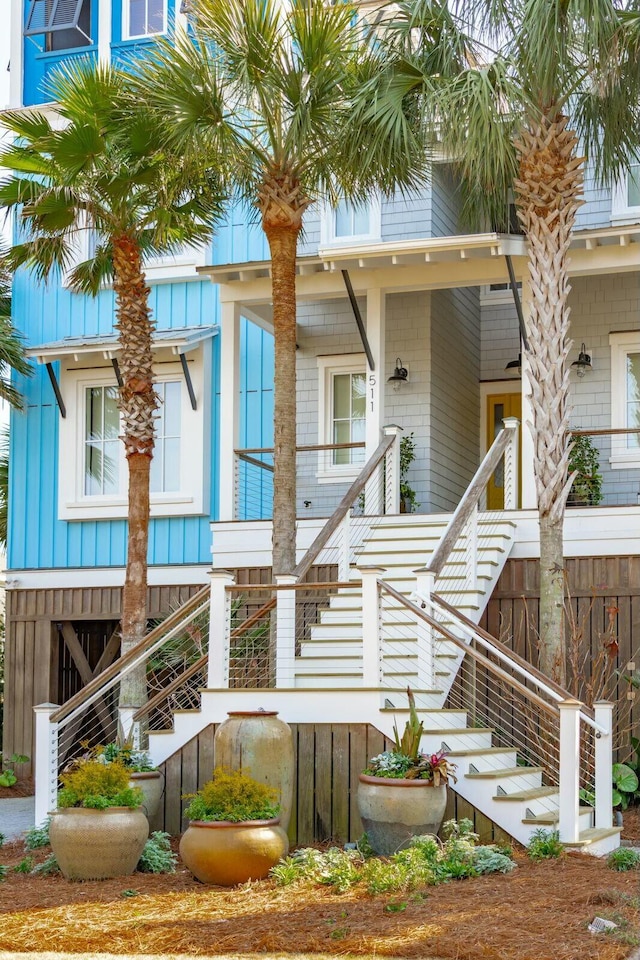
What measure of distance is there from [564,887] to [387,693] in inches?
111

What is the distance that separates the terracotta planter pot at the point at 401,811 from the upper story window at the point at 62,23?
518 inches

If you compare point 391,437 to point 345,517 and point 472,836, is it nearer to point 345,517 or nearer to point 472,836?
point 345,517

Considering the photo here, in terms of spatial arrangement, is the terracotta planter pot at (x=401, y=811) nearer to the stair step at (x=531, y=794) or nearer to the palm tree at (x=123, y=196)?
the stair step at (x=531, y=794)

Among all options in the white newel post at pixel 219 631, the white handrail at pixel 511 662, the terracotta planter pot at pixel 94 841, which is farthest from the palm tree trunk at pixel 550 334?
the terracotta planter pot at pixel 94 841

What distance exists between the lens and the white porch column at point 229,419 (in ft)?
52.4

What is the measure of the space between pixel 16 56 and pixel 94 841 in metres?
13.4

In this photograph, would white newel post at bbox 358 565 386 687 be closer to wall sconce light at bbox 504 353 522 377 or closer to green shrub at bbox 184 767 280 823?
green shrub at bbox 184 767 280 823

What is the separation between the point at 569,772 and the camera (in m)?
10.2

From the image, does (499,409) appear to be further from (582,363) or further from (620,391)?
(620,391)

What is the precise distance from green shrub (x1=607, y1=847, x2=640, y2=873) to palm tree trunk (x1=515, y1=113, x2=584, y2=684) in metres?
2.58

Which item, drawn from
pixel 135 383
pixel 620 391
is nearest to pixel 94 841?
pixel 135 383

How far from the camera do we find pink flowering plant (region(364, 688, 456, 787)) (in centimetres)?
1019

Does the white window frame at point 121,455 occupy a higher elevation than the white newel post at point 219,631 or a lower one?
higher

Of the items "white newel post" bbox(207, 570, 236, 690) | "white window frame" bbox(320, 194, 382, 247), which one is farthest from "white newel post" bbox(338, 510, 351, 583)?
"white window frame" bbox(320, 194, 382, 247)
